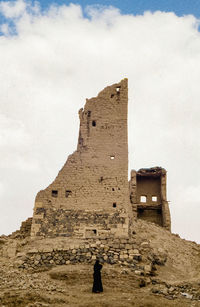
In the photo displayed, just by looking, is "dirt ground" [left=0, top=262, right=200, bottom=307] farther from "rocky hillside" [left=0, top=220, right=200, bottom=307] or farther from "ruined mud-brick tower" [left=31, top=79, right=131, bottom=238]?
"ruined mud-brick tower" [left=31, top=79, right=131, bottom=238]

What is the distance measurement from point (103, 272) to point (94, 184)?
17.4ft

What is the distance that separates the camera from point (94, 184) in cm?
1633

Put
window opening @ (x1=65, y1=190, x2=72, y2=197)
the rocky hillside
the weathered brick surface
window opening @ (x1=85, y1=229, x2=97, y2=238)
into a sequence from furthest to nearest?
the weathered brick surface < window opening @ (x1=65, y1=190, x2=72, y2=197) < window opening @ (x1=85, y1=229, x2=97, y2=238) < the rocky hillside

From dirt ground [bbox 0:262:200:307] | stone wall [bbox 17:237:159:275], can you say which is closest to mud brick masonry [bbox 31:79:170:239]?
stone wall [bbox 17:237:159:275]

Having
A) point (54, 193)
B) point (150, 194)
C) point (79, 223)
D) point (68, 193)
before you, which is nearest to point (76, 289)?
point (79, 223)

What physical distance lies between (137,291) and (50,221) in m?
6.23

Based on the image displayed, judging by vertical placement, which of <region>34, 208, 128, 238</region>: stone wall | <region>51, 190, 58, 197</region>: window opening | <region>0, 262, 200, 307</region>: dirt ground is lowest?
<region>0, 262, 200, 307</region>: dirt ground

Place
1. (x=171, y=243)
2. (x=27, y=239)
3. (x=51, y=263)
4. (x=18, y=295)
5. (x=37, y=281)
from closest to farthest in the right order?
(x=18, y=295) → (x=37, y=281) → (x=51, y=263) → (x=27, y=239) → (x=171, y=243)

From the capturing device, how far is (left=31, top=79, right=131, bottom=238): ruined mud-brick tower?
50.4 feet

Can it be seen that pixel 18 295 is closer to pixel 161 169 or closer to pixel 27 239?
pixel 27 239

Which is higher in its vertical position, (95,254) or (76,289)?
(95,254)

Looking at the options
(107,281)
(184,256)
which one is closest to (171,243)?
(184,256)

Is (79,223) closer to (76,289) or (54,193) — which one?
(54,193)

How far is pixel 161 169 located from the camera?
24.3 m
